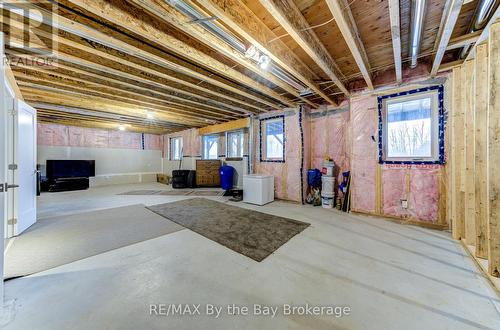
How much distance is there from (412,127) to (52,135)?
1083cm

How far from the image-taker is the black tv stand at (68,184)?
6227mm

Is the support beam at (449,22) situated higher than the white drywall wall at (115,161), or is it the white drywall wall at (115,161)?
the support beam at (449,22)

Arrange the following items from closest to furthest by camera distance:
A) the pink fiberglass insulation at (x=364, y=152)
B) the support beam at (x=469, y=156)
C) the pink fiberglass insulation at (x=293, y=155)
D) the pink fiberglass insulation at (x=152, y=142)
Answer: the support beam at (x=469, y=156), the pink fiberglass insulation at (x=364, y=152), the pink fiberglass insulation at (x=293, y=155), the pink fiberglass insulation at (x=152, y=142)

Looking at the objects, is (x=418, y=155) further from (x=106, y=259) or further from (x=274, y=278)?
(x=106, y=259)

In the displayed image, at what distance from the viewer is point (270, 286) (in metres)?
1.59

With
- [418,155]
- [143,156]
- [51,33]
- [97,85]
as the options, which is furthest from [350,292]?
[143,156]

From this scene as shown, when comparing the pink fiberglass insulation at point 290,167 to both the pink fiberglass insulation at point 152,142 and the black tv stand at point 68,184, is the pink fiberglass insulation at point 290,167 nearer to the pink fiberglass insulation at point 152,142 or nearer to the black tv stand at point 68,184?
the pink fiberglass insulation at point 152,142

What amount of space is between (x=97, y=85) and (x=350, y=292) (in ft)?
15.5

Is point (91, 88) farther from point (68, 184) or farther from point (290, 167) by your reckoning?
point (68, 184)

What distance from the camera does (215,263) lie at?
1931 mm

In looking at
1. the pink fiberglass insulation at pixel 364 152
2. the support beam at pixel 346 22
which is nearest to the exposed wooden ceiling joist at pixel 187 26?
the support beam at pixel 346 22

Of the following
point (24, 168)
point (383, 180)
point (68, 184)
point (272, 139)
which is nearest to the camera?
point (24, 168)

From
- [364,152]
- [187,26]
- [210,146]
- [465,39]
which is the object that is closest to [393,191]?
[364,152]

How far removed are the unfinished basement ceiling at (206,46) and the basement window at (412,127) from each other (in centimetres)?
41
